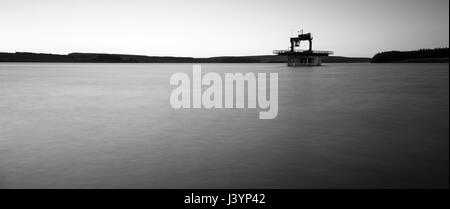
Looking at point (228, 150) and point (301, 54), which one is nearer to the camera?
point (228, 150)

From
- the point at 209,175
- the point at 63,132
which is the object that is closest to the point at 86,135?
the point at 63,132

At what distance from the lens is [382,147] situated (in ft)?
42.4

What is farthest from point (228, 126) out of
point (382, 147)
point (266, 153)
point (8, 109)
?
point (8, 109)

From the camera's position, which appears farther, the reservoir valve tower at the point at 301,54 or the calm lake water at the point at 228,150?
the reservoir valve tower at the point at 301,54

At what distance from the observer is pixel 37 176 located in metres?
10.1

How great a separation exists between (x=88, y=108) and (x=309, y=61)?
101849 mm

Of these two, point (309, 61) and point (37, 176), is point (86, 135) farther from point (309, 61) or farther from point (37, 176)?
point (309, 61)

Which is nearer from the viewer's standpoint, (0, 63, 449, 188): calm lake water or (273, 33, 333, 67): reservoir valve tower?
(0, 63, 449, 188): calm lake water

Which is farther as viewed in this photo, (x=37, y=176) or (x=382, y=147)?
(x=382, y=147)

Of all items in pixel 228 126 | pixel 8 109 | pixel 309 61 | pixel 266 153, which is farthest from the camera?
pixel 309 61
